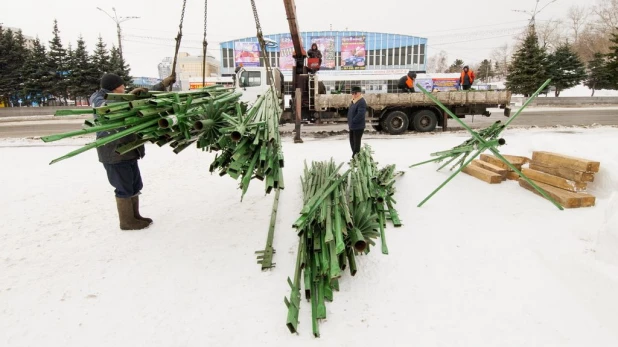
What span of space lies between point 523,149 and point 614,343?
5.71 m

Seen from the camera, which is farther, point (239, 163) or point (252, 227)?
point (252, 227)

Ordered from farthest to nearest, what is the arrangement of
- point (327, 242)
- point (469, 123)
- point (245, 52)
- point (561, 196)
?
1. point (245, 52)
2. point (469, 123)
3. point (561, 196)
4. point (327, 242)

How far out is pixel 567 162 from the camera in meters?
4.98

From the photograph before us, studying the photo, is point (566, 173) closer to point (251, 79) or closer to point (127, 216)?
point (127, 216)

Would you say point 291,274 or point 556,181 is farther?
point 556,181

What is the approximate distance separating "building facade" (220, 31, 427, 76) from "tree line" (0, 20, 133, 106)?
53.8 feet

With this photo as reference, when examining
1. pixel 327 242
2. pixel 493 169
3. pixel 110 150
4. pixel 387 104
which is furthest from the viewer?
pixel 387 104

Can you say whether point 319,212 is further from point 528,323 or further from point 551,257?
point 551,257

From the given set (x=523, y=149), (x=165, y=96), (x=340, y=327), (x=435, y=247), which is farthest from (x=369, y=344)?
(x=523, y=149)

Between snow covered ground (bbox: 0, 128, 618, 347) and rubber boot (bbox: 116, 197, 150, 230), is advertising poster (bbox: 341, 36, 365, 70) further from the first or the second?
rubber boot (bbox: 116, 197, 150, 230)

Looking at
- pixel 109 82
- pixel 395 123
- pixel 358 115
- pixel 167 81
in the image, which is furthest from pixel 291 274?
pixel 395 123

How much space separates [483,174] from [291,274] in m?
4.01

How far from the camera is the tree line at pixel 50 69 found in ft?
107

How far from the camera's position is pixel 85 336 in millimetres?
2619
